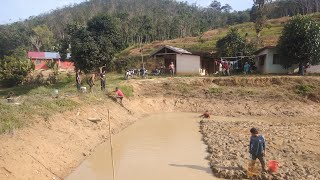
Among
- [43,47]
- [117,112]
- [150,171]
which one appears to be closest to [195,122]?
[117,112]

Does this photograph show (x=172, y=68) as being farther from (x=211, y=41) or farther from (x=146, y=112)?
(x=211, y=41)

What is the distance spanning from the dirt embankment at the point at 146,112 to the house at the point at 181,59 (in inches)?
251

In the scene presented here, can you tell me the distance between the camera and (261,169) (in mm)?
11672

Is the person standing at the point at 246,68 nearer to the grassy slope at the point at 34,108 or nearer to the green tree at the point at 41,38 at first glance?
the grassy slope at the point at 34,108

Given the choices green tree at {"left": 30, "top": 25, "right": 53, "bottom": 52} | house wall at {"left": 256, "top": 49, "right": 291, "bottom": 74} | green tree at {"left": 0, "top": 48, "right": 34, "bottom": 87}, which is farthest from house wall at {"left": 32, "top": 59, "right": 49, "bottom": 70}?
house wall at {"left": 256, "top": 49, "right": 291, "bottom": 74}

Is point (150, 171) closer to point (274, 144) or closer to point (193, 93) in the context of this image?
point (274, 144)

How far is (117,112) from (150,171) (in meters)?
9.80

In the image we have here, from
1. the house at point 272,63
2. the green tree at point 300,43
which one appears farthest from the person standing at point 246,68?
the green tree at point 300,43

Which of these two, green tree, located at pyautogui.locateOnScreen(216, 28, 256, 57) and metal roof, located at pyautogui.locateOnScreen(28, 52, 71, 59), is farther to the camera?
metal roof, located at pyautogui.locateOnScreen(28, 52, 71, 59)

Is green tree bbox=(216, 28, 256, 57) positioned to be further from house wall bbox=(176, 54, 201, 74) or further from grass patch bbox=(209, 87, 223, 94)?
grass patch bbox=(209, 87, 223, 94)

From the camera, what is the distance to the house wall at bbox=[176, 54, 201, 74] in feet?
115

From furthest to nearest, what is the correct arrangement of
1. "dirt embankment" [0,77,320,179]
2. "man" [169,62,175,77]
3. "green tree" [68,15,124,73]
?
"man" [169,62,175,77] < "green tree" [68,15,124,73] < "dirt embankment" [0,77,320,179]

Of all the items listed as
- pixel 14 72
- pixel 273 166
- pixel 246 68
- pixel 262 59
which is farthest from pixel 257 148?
pixel 14 72

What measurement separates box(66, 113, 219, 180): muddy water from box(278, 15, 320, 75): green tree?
13540mm
